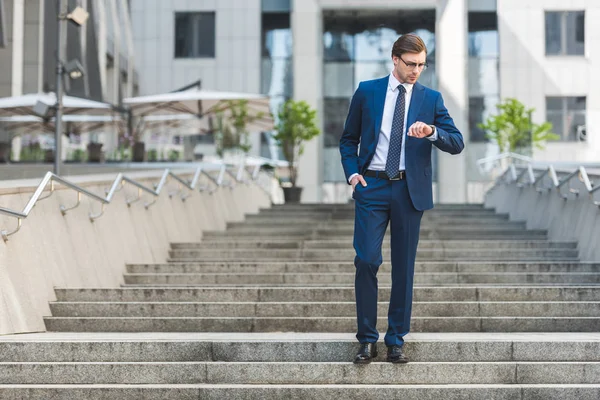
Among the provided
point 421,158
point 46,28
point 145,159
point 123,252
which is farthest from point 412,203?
point 46,28

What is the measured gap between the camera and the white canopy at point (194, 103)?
74.3 feet

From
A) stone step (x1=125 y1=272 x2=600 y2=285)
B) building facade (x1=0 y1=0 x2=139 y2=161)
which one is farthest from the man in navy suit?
building facade (x1=0 y1=0 x2=139 y2=161)

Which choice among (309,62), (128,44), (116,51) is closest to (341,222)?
(309,62)

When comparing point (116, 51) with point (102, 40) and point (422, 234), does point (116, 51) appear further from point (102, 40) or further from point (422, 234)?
point (422, 234)

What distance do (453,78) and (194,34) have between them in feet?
31.1

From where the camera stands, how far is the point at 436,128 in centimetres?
617

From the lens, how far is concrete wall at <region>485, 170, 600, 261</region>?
38.7ft

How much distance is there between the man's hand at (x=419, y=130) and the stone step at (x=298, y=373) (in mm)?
1554

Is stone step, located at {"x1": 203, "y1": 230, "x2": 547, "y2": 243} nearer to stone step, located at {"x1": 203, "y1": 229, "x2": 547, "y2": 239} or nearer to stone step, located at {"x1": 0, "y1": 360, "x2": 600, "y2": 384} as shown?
stone step, located at {"x1": 203, "y1": 229, "x2": 547, "y2": 239}

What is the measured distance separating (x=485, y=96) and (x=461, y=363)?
28.9m

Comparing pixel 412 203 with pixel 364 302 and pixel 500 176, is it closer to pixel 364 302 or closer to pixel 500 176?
pixel 364 302

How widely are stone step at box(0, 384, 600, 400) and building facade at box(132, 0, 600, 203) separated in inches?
1068

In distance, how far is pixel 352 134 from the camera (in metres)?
6.50

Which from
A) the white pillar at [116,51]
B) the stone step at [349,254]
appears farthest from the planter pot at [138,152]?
the white pillar at [116,51]
